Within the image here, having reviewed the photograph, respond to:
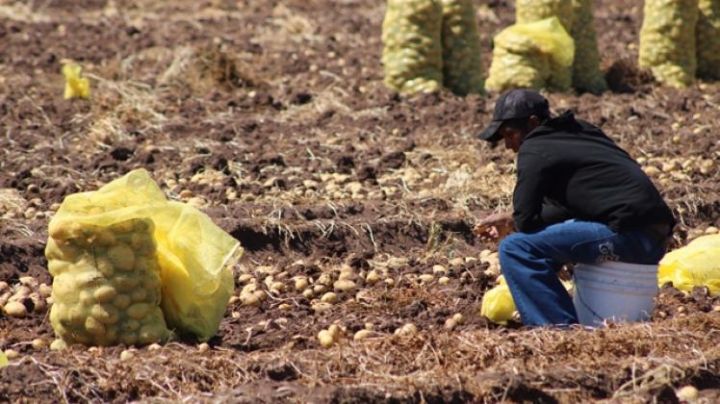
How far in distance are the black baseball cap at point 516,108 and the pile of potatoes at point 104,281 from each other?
4.55ft

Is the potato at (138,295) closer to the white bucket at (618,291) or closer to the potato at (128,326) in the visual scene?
the potato at (128,326)

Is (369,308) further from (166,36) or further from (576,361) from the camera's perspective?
(166,36)

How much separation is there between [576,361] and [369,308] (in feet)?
4.62

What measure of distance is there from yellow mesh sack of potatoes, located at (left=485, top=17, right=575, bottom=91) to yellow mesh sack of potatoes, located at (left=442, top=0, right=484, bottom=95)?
7.0 inches

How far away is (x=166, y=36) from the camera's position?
1297 cm

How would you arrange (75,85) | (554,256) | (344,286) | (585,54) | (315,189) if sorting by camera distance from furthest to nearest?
(585,54), (75,85), (315,189), (344,286), (554,256)

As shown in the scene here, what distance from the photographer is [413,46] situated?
1097 centimetres

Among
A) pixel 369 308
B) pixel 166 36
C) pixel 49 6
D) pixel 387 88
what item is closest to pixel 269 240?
pixel 369 308

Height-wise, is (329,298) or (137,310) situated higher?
(137,310)

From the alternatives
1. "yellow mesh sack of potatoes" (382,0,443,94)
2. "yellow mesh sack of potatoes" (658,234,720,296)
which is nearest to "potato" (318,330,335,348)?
"yellow mesh sack of potatoes" (658,234,720,296)

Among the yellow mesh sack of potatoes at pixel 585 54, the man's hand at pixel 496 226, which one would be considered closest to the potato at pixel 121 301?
the man's hand at pixel 496 226

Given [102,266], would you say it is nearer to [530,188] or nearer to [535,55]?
[530,188]

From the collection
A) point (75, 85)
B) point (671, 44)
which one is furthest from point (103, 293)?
point (671, 44)

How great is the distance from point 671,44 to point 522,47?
149 cm
